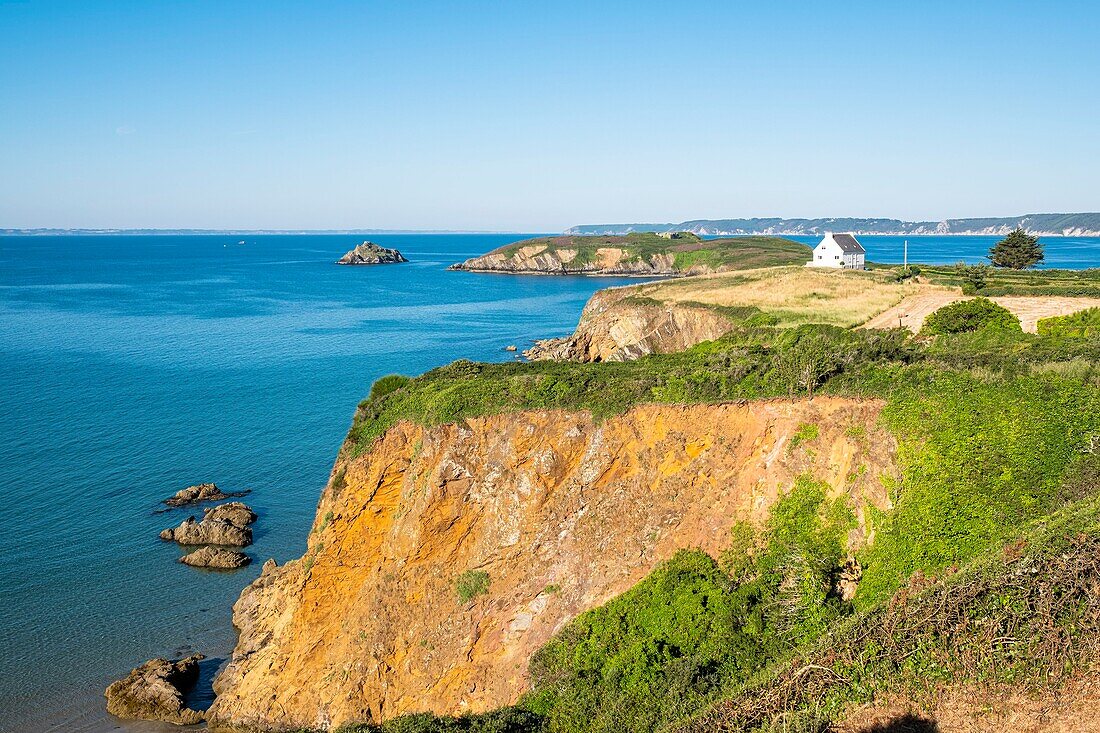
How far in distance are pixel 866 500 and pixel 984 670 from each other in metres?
6.44

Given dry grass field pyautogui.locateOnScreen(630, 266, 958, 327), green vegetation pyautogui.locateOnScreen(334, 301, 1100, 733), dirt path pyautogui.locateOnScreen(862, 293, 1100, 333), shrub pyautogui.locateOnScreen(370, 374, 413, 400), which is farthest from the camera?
dry grass field pyautogui.locateOnScreen(630, 266, 958, 327)

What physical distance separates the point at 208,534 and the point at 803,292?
39310 mm

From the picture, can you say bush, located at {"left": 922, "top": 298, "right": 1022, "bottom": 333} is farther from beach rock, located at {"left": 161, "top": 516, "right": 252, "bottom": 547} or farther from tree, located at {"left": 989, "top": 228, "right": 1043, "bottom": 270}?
tree, located at {"left": 989, "top": 228, "right": 1043, "bottom": 270}

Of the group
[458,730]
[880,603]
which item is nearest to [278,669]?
[458,730]

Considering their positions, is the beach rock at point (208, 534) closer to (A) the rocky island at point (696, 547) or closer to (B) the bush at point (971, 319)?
(A) the rocky island at point (696, 547)

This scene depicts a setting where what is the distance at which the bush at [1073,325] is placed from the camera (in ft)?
98.9

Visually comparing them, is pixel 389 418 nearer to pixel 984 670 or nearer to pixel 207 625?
pixel 207 625

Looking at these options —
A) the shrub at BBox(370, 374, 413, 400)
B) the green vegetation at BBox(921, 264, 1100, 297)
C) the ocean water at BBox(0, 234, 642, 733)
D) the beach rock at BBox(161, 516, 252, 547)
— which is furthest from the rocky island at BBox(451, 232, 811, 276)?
the shrub at BBox(370, 374, 413, 400)

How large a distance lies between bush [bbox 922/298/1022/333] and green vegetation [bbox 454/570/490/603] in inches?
930

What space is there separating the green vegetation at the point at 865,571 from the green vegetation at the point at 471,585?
0.10 metres

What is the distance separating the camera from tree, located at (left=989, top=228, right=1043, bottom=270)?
63562 millimetres

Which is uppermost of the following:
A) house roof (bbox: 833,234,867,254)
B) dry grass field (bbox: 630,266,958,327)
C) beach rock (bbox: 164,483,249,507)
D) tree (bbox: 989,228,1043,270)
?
house roof (bbox: 833,234,867,254)

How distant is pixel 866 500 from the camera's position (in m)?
19.8

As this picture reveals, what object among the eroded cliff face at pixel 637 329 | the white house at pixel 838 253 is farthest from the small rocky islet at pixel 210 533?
the white house at pixel 838 253
